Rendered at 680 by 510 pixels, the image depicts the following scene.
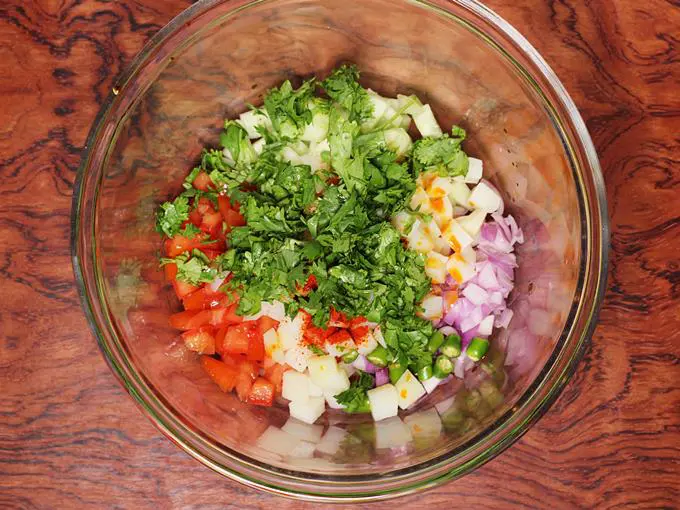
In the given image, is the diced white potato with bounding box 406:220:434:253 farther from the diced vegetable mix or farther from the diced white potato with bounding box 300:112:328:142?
the diced white potato with bounding box 300:112:328:142

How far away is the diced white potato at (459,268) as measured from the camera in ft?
6.07

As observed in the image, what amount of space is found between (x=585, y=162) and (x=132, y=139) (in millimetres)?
1181

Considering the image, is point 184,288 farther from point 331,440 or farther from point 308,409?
point 331,440

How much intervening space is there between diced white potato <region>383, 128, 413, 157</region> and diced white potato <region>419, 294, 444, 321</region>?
0.41m

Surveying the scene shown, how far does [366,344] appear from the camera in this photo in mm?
1851

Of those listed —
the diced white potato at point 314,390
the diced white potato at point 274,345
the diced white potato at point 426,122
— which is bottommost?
the diced white potato at point 314,390

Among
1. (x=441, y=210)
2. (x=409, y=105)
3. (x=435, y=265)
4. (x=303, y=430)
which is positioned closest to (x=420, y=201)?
(x=441, y=210)

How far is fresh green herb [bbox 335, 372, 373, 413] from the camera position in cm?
187

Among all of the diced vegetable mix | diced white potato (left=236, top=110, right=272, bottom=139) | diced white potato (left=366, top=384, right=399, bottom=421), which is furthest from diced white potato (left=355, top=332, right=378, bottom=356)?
diced white potato (left=236, top=110, right=272, bottom=139)

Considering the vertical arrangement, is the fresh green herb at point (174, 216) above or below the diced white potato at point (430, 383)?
above

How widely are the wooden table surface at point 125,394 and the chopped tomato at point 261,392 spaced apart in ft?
0.87

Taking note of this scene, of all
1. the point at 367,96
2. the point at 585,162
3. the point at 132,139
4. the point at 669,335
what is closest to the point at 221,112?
the point at 132,139

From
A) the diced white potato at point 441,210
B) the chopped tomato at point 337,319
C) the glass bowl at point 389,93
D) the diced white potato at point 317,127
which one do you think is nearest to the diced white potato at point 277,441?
the glass bowl at point 389,93

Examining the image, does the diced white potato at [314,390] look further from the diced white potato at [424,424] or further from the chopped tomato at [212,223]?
the chopped tomato at [212,223]
